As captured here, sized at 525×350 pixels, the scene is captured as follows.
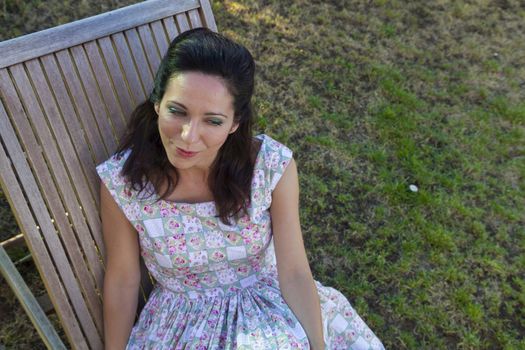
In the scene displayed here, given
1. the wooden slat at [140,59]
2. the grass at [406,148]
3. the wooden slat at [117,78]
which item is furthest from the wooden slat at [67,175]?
the grass at [406,148]

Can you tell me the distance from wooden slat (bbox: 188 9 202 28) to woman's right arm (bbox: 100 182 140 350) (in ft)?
2.60

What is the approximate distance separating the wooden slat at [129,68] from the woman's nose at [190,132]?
0.59 m

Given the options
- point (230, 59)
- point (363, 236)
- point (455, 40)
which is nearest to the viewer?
point (230, 59)

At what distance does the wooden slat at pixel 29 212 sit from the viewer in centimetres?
182

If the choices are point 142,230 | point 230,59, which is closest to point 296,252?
point 142,230

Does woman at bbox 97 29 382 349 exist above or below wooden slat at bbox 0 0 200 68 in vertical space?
below

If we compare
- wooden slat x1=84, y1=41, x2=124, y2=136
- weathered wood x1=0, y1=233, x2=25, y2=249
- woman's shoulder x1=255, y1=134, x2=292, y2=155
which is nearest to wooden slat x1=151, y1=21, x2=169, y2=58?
wooden slat x1=84, y1=41, x2=124, y2=136

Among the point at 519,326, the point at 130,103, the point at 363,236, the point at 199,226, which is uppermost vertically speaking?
the point at 130,103

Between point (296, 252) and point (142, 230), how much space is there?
0.56 metres

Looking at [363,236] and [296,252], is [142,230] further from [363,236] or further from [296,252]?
[363,236]

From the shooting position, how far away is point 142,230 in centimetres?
192

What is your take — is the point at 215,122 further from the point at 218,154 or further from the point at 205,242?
the point at 205,242

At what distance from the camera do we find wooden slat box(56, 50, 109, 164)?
6.51 ft

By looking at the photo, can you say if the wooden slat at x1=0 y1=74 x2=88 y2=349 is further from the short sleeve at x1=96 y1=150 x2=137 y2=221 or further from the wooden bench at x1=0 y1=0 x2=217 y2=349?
the short sleeve at x1=96 y1=150 x2=137 y2=221
